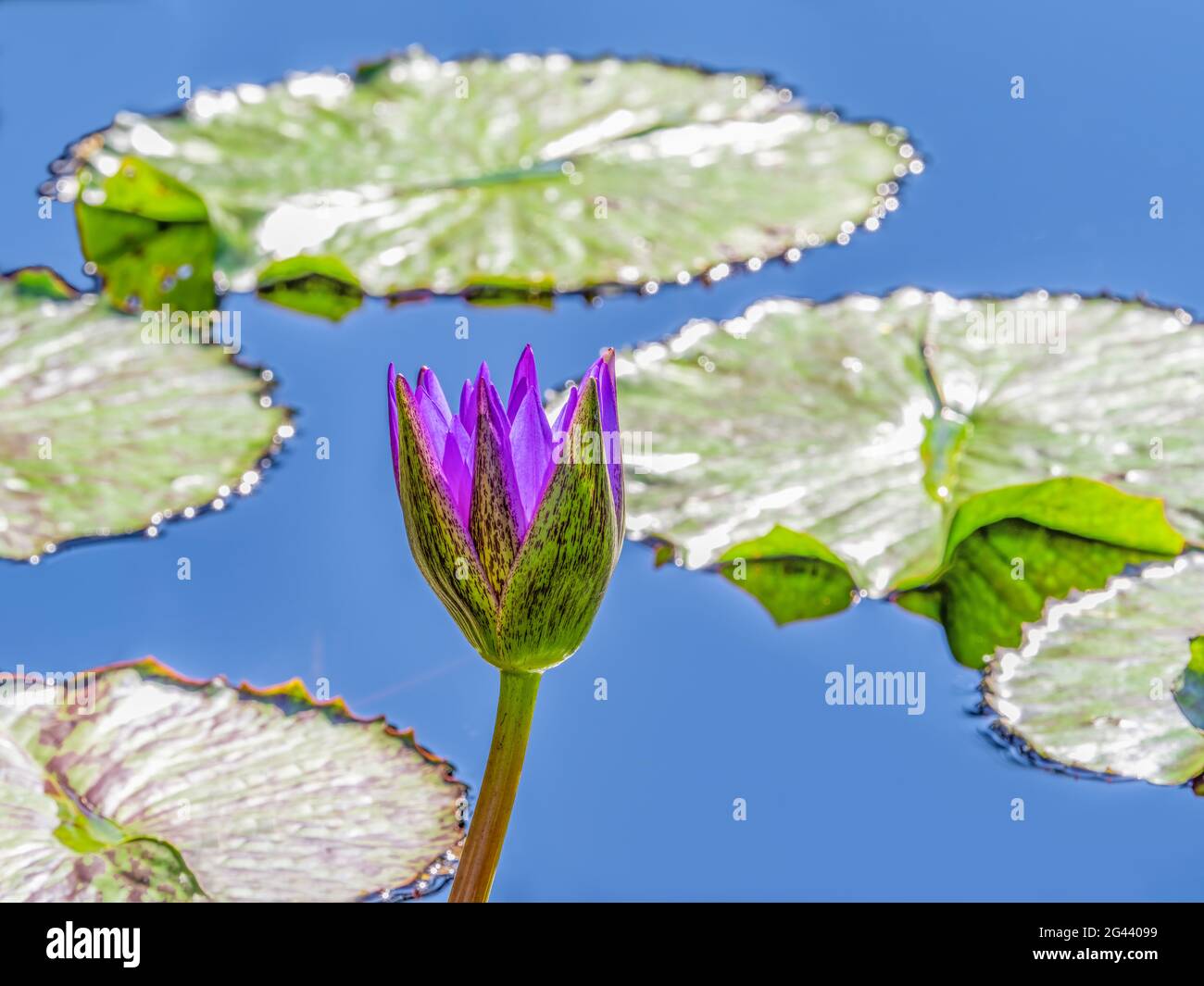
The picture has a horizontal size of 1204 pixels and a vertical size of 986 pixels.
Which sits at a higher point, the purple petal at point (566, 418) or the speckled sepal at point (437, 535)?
the purple petal at point (566, 418)

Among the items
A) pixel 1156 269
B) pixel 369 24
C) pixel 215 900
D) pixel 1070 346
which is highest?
pixel 369 24

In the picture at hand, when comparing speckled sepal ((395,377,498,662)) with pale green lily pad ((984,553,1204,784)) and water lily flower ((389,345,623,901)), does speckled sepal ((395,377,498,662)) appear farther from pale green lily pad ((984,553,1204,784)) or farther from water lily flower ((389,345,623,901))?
pale green lily pad ((984,553,1204,784))

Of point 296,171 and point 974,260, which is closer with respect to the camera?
point 974,260

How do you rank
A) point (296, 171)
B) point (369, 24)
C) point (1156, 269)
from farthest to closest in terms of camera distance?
point (369, 24)
point (296, 171)
point (1156, 269)

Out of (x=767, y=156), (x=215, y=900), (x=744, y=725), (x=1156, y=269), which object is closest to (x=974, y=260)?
(x=1156, y=269)

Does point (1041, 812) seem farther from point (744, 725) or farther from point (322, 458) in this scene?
point (322, 458)

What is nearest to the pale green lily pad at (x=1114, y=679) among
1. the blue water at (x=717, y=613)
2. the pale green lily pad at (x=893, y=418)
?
the blue water at (x=717, y=613)

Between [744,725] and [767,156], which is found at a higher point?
[767,156]

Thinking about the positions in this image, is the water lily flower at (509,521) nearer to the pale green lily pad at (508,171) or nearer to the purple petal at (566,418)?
the purple petal at (566,418)
